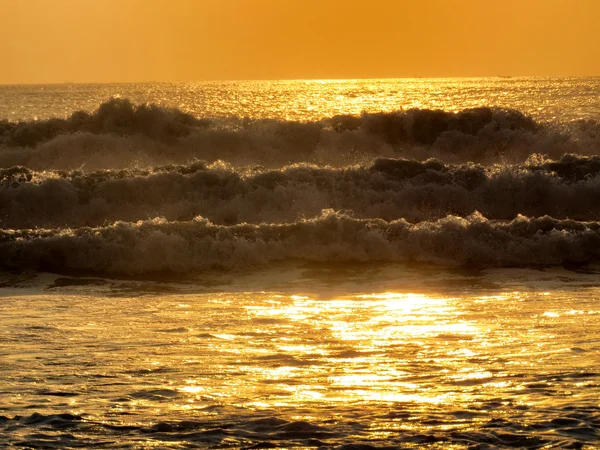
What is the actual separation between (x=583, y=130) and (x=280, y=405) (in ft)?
79.7

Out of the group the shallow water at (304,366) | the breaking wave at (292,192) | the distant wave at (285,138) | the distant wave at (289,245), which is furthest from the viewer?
the distant wave at (285,138)

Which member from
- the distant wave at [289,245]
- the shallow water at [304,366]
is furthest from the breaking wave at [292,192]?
the shallow water at [304,366]

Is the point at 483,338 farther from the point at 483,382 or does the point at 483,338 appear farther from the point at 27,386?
the point at 27,386

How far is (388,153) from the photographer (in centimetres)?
2822

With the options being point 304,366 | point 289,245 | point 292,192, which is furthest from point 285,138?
point 304,366

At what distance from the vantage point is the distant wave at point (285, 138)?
27.2 meters

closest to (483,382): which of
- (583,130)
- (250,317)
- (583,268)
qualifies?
(250,317)

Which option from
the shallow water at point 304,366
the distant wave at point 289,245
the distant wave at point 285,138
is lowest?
the shallow water at point 304,366

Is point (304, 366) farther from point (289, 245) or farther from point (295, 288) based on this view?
point (289, 245)

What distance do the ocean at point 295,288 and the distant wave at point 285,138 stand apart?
80mm

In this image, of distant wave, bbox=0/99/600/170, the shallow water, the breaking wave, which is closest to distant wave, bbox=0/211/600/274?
the breaking wave

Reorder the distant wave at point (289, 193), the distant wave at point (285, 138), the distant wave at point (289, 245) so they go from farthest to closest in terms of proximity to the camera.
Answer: the distant wave at point (285, 138), the distant wave at point (289, 193), the distant wave at point (289, 245)

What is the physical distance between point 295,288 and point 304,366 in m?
4.39

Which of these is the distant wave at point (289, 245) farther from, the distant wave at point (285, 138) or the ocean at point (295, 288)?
the distant wave at point (285, 138)
